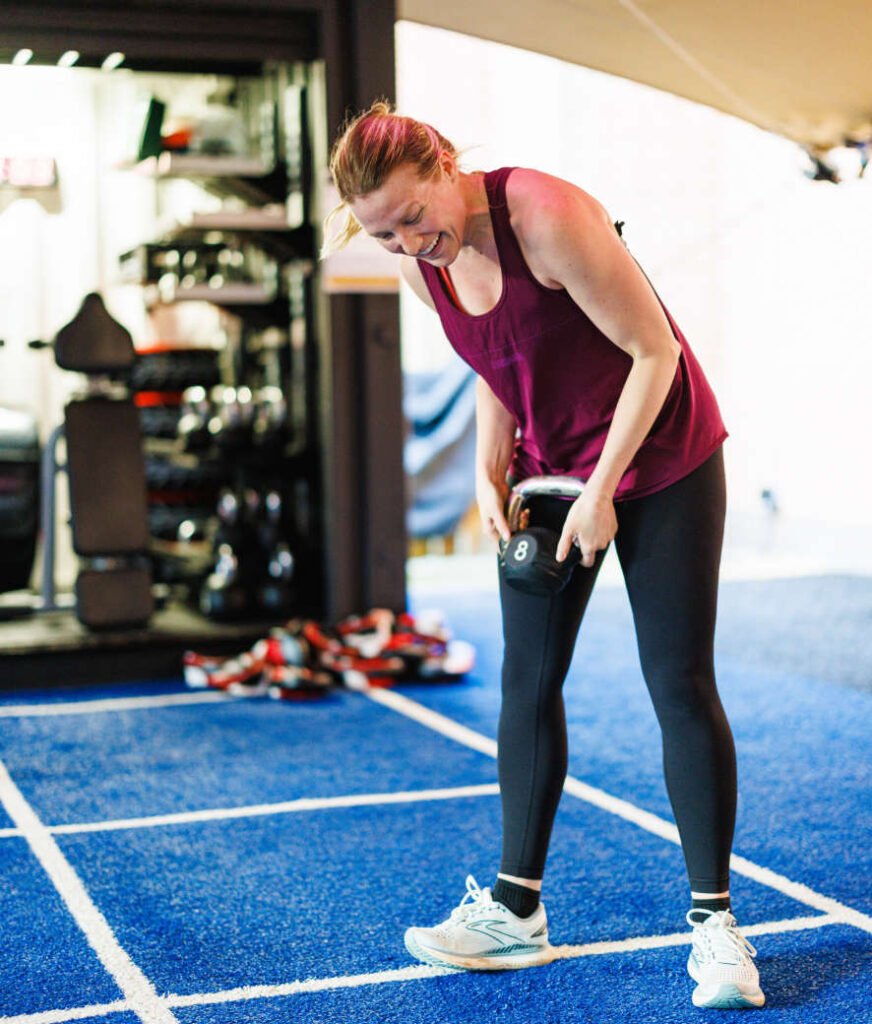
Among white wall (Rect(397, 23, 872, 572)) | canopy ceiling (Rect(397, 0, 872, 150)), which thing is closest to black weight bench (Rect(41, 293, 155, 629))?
canopy ceiling (Rect(397, 0, 872, 150))

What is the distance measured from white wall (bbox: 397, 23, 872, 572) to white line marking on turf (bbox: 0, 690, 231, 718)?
4031 millimetres

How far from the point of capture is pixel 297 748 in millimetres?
3639

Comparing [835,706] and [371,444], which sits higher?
[371,444]

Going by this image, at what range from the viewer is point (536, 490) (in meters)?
2.13

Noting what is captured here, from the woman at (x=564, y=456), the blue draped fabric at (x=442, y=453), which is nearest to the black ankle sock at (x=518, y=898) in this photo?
the woman at (x=564, y=456)

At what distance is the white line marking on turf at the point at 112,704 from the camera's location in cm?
411

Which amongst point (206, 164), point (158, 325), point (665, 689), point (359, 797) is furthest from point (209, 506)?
point (665, 689)

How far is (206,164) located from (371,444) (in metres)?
1.15

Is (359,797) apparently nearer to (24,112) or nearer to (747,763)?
(747,763)

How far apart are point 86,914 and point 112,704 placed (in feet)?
6.19

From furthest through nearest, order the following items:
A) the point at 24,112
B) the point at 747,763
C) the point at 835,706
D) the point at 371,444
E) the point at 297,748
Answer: the point at 24,112 → the point at 371,444 → the point at 835,706 → the point at 297,748 → the point at 747,763

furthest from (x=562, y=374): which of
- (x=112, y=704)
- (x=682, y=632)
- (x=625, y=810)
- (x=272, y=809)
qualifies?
(x=112, y=704)

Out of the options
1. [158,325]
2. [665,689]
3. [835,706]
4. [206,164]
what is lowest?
[835,706]

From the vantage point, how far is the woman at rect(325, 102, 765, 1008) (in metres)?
1.89
